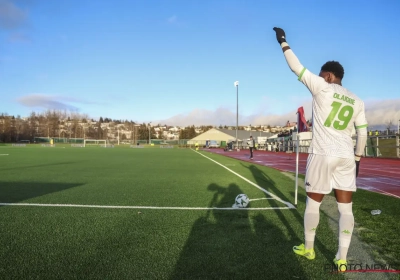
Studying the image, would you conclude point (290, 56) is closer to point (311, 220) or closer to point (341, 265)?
point (311, 220)

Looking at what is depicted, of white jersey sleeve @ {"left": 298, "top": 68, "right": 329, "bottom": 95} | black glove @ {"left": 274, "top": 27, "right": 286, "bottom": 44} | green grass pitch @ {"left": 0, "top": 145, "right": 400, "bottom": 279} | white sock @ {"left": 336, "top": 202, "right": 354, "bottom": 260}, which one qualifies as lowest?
green grass pitch @ {"left": 0, "top": 145, "right": 400, "bottom": 279}

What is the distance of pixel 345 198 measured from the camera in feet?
10.6

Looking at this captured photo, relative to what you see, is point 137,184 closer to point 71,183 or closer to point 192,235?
point 71,183

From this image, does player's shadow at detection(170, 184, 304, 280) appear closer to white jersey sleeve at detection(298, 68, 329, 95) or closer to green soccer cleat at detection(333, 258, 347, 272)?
green soccer cleat at detection(333, 258, 347, 272)

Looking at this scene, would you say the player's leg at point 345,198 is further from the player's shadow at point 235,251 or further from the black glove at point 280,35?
the black glove at point 280,35

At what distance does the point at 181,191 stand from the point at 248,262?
15.9 feet

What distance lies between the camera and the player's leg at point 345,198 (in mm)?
3166

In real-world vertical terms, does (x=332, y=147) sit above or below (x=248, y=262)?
above

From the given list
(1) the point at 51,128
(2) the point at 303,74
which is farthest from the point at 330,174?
(1) the point at 51,128

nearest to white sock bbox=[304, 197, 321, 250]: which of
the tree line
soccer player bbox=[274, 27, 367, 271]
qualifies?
soccer player bbox=[274, 27, 367, 271]

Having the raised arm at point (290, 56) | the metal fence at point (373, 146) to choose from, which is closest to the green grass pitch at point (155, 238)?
the raised arm at point (290, 56)

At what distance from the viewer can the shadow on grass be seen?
21.8ft

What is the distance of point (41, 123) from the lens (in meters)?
121

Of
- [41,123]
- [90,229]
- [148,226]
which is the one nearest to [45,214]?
[90,229]
